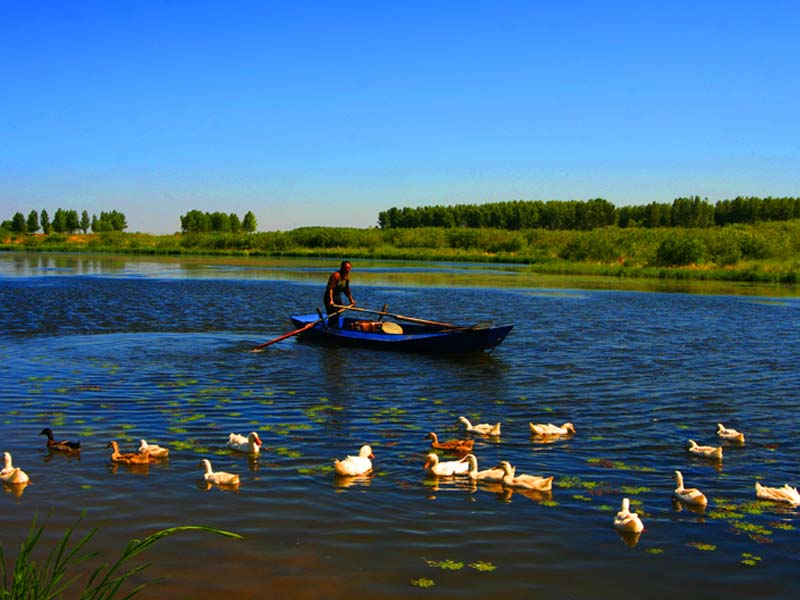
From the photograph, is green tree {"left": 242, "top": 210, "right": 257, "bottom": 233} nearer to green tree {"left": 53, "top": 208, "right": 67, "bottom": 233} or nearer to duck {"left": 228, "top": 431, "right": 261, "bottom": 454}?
green tree {"left": 53, "top": 208, "right": 67, "bottom": 233}

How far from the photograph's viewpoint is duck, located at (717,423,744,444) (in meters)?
12.3

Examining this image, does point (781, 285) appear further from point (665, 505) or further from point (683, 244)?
point (665, 505)

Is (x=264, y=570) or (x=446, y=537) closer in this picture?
(x=264, y=570)

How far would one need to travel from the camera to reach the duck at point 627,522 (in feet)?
27.5

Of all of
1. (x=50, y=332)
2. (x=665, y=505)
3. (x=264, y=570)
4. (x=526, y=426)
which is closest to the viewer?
(x=264, y=570)

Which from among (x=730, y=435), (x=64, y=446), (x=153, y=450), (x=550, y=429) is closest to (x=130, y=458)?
(x=153, y=450)

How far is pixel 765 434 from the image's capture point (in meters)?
13.1

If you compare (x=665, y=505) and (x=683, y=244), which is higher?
(x=683, y=244)

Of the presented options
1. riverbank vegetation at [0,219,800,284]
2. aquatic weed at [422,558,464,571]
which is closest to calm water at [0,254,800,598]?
aquatic weed at [422,558,464,571]

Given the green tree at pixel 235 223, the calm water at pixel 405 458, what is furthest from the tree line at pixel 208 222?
the calm water at pixel 405 458

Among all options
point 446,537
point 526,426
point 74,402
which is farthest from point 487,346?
point 446,537

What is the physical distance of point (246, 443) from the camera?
11.1 metres

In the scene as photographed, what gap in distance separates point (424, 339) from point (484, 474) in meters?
10.9

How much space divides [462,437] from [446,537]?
13.9 ft
